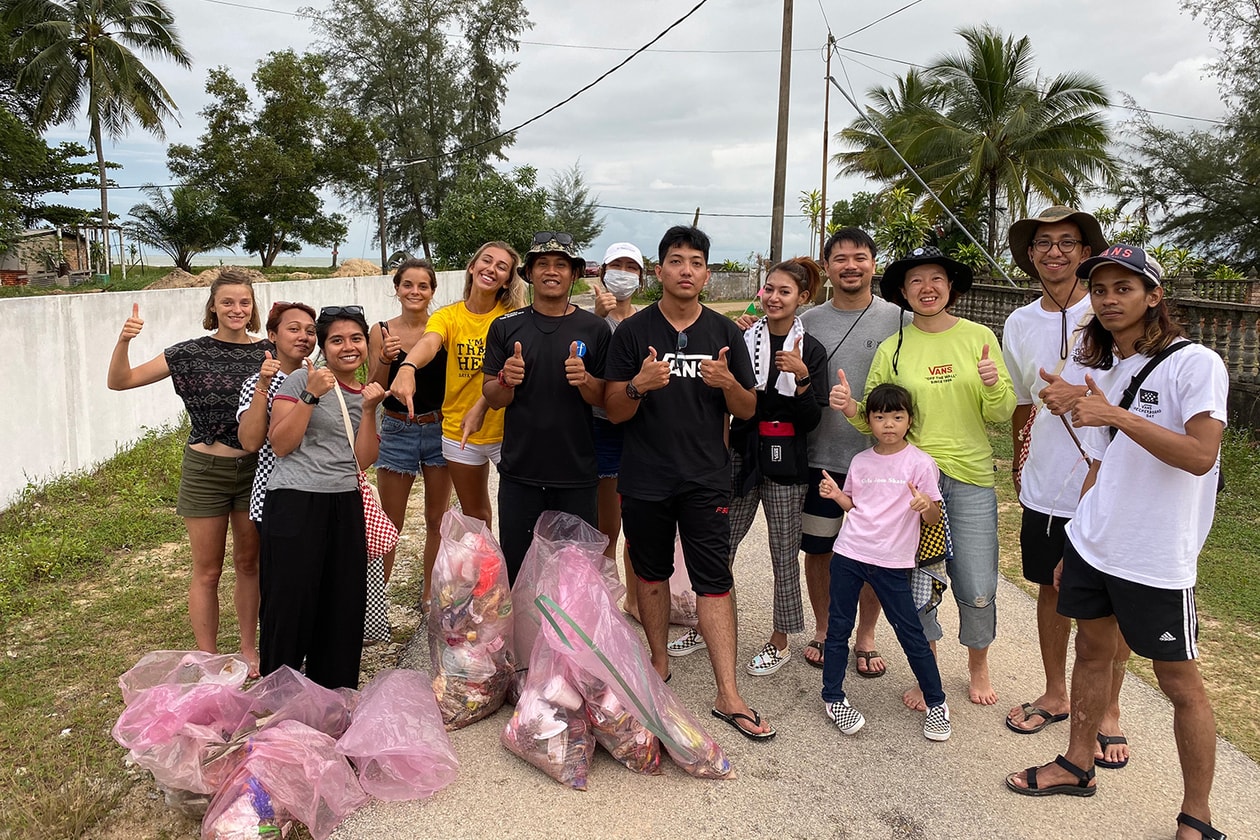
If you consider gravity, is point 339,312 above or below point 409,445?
above

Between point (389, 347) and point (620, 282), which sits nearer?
point (389, 347)

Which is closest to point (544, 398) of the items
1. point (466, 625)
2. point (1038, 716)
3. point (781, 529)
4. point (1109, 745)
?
point (466, 625)

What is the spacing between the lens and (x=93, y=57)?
28547 millimetres

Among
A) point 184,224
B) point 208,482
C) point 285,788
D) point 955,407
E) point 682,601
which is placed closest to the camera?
point 285,788

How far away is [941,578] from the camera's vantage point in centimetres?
337

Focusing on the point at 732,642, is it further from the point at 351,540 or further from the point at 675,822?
the point at 351,540

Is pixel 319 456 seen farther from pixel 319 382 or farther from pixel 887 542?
pixel 887 542

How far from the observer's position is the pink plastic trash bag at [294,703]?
2877mm

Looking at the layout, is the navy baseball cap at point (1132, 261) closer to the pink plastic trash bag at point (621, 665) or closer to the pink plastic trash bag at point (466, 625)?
the pink plastic trash bag at point (621, 665)

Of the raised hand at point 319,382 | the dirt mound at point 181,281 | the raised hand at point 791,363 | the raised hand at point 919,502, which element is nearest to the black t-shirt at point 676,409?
the raised hand at point 791,363

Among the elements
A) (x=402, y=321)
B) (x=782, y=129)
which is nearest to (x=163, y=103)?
(x=782, y=129)

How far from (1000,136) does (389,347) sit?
25006 millimetres

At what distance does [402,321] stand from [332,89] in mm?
40510

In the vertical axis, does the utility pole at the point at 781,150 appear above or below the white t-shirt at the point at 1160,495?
above
